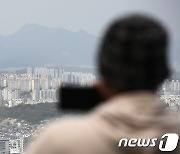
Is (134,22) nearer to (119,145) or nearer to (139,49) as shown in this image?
(139,49)

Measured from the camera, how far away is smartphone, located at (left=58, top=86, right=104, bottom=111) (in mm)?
768

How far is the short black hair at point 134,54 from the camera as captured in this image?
2.27 ft

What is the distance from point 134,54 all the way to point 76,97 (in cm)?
11

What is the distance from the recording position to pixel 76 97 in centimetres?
77

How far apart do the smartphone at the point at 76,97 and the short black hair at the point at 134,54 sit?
0.07 m

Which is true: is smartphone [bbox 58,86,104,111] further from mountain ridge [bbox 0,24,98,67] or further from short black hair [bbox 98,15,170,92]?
mountain ridge [bbox 0,24,98,67]

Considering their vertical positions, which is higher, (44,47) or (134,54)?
(134,54)

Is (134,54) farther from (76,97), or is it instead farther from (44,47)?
(44,47)

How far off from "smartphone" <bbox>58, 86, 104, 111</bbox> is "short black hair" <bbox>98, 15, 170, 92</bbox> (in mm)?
66

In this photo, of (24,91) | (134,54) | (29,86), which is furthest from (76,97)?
(24,91)

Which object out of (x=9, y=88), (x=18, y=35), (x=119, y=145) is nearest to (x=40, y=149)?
(x=119, y=145)

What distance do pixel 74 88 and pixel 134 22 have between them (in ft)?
0.41

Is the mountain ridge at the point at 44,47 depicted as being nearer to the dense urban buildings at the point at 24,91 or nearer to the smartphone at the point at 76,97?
the dense urban buildings at the point at 24,91

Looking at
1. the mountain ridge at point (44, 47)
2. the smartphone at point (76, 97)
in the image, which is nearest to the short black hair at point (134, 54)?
the smartphone at point (76, 97)
